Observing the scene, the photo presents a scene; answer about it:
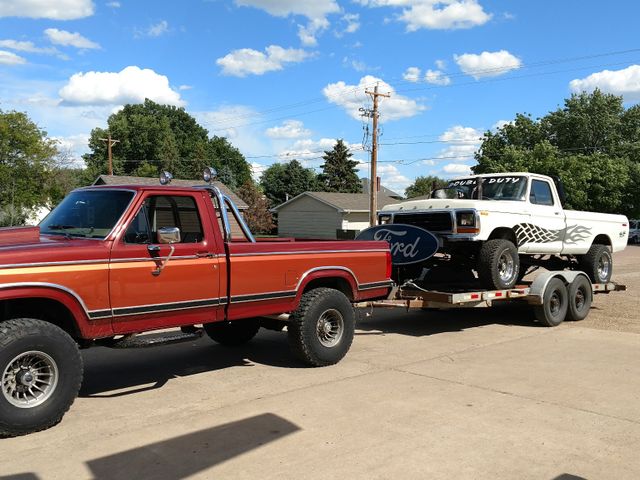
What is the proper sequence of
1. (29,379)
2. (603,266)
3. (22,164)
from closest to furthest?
(29,379) < (603,266) < (22,164)

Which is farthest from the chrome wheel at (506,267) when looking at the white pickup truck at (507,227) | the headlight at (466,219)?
the headlight at (466,219)

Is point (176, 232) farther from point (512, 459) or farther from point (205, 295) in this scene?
point (512, 459)

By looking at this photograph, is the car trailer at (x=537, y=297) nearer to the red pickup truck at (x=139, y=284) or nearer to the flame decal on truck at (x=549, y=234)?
the flame decal on truck at (x=549, y=234)

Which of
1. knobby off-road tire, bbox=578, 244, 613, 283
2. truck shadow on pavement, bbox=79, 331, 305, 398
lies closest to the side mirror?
truck shadow on pavement, bbox=79, 331, 305, 398

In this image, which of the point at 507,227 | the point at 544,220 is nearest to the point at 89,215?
the point at 507,227

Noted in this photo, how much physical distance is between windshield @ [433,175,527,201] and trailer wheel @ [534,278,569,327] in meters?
1.61

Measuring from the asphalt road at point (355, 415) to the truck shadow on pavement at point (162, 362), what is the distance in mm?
24

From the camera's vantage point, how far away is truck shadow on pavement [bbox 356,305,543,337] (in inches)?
388

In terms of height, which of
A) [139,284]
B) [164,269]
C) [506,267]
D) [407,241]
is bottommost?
[506,267]

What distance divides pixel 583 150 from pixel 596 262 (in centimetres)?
4707

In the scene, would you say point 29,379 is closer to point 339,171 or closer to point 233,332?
point 233,332

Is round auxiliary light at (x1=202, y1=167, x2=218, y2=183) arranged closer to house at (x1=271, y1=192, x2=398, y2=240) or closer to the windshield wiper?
the windshield wiper

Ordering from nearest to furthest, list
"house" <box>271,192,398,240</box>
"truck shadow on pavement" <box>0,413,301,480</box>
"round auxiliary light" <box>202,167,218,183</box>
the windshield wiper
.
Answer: "truck shadow on pavement" <box>0,413,301,480</box>, the windshield wiper, "round auxiliary light" <box>202,167,218,183</box>, "house" <box>271,192,398,240</box>

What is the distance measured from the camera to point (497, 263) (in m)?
9.20
